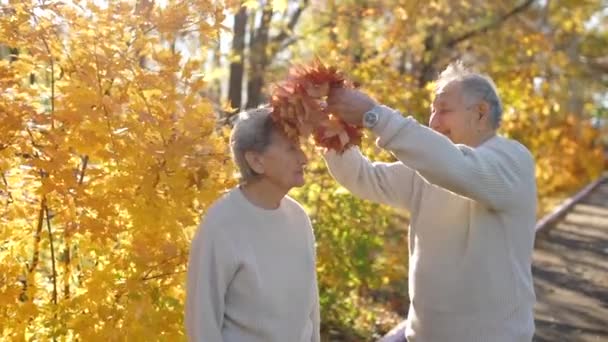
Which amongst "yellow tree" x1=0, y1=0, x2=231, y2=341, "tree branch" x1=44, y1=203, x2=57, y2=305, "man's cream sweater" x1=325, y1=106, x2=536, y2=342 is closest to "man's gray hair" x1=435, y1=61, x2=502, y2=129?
"man's cream sweater" x1=325, y1=106, x2=536, y2=342

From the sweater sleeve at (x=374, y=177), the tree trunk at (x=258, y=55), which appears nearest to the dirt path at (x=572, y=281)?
the sweater sleeve at (x=374, y=177)

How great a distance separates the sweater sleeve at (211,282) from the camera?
9.72 feet

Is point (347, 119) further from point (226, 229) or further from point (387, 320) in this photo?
point (387, 320)

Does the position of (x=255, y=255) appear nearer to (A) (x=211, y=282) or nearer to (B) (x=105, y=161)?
(A) (x=211, y=282)

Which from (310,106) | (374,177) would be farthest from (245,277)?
(374,177)

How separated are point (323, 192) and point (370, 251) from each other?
636mm

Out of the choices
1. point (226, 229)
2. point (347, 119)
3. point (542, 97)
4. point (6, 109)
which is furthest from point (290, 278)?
point (542, 97)

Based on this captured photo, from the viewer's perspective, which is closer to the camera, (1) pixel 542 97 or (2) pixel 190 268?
(2) pixel 190 268

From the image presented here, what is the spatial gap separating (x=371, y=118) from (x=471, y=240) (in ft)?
2.06

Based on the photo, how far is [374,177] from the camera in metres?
3.68

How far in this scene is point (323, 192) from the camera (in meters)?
6.90

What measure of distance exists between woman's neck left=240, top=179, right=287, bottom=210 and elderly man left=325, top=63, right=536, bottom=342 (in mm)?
353

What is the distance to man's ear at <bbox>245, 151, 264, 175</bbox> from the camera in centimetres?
312

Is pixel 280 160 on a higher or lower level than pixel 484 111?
lower
